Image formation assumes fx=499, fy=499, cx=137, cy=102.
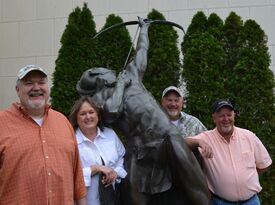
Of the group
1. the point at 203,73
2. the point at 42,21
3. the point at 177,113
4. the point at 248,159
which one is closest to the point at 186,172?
the point at 248,159

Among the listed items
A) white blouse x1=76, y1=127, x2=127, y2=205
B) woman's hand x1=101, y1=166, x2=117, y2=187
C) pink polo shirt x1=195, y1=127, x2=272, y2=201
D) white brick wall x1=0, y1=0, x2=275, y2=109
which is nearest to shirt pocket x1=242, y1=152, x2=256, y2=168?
pink polo shirt x1=195, y1=127, x2=272, y2=201

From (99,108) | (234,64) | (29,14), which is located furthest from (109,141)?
(29,14)

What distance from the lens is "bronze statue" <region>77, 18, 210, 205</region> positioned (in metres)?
3.56

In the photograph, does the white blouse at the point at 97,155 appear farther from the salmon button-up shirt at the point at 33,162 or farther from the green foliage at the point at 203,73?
the green foliage at the point at 203,73

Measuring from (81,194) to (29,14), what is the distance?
5719 mm

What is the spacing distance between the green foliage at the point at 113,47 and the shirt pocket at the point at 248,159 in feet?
10.1

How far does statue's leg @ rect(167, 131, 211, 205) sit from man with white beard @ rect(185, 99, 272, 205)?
11.7 inches

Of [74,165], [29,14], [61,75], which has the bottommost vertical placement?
[74,165]

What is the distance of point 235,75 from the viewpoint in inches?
258

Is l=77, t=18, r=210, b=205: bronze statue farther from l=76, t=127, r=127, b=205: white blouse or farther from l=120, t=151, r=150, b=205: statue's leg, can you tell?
l=76, t=127, r=127, b=205: white blouse

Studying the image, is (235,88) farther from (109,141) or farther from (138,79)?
(109,141)

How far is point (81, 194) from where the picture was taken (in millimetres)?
3062

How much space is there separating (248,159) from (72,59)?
3.39 meters

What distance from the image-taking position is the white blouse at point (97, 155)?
134 inches
